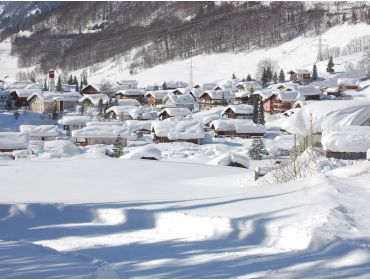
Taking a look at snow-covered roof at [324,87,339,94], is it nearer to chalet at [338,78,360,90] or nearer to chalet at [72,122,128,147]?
chalet at [338,78,360,90]

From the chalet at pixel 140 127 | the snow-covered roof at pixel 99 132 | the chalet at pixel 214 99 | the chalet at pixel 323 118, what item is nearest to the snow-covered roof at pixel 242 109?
the chalet at pixel 140 127

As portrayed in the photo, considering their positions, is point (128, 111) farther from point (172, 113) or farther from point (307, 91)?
point (307, 91)

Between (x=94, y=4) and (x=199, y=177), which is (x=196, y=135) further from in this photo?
(x=94, y=4)

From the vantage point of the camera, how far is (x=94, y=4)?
172375 mm

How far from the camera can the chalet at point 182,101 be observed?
5559 centimetres

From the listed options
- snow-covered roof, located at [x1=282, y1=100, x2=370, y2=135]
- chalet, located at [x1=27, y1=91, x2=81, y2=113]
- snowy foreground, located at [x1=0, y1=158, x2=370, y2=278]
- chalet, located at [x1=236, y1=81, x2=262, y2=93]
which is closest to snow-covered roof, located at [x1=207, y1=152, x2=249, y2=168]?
snow-covered roof, located at [x1=282, y1=100, x2=370, y2=135]

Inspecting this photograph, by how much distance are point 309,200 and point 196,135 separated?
29.9 m

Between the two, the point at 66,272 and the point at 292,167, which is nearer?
the point at 66,272

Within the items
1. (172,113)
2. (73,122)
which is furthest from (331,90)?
(73,122)

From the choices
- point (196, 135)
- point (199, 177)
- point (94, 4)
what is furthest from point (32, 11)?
point (199, 177)

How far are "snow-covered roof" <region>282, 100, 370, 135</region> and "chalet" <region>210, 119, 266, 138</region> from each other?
63.4ft

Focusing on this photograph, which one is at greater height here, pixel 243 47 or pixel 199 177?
pixel 243 47

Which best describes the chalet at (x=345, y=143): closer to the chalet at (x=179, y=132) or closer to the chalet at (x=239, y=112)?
the chalet at (x=179, y=132)

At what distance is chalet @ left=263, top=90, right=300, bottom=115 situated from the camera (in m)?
48.9
